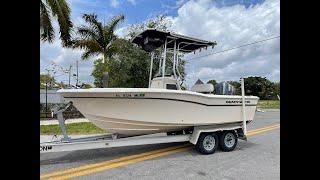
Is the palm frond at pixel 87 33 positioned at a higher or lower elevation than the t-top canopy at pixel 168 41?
higher

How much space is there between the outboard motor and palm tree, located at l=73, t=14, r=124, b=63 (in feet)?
42.0

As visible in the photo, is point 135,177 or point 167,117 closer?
point 135,177

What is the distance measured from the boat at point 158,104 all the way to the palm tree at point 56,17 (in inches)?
278

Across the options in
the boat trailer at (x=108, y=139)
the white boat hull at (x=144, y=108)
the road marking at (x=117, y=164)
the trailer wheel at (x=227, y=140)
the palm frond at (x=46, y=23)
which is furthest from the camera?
the palm frond at (x=46, y=23)

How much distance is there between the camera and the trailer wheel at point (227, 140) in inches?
257

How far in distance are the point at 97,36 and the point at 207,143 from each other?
1481 centimetres

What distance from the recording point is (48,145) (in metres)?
4.97

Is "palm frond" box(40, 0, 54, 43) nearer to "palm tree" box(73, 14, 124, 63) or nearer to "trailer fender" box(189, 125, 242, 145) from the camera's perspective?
"palm tree" box(73, 14, 124, 63)

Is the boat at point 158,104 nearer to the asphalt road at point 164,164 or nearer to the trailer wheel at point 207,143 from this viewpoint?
the trailer wheel at point 207,143

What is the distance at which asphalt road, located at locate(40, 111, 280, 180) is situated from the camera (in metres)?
4.67

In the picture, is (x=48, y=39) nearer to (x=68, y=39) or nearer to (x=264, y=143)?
(x=68, y=39)

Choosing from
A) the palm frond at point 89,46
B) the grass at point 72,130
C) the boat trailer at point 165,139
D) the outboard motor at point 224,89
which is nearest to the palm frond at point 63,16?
the palm frond at point 89,46
